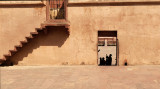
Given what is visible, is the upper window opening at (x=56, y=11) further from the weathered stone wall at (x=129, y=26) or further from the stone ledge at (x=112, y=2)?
the stone ledge at (x=112, y=2)

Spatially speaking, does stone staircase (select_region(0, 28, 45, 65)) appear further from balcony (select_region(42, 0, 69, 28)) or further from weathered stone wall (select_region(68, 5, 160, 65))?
weathered stone wall (select_region(68, 5, 160, 65))

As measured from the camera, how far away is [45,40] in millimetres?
14719

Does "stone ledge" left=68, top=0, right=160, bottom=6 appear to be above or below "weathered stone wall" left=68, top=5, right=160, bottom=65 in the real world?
above

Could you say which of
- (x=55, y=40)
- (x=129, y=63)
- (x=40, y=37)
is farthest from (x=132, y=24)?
(x=40, y=37)

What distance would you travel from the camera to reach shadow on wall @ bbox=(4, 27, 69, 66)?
14.6 meters

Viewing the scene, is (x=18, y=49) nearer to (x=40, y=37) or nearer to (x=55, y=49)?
(x=40, y=37)

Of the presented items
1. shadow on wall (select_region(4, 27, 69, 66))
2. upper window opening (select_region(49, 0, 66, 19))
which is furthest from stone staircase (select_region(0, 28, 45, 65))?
upper window opening (select_region(49, 0, 66, 19))

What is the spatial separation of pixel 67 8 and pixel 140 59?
6904 millimetres

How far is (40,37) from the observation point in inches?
580

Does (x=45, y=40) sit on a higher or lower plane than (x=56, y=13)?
lower

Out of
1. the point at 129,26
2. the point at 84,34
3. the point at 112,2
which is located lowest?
the point at 84,34

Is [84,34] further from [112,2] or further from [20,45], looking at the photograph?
[20,45]

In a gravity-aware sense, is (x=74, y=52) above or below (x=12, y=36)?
below

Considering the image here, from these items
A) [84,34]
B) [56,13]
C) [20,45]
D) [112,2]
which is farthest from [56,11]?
[112,2]
